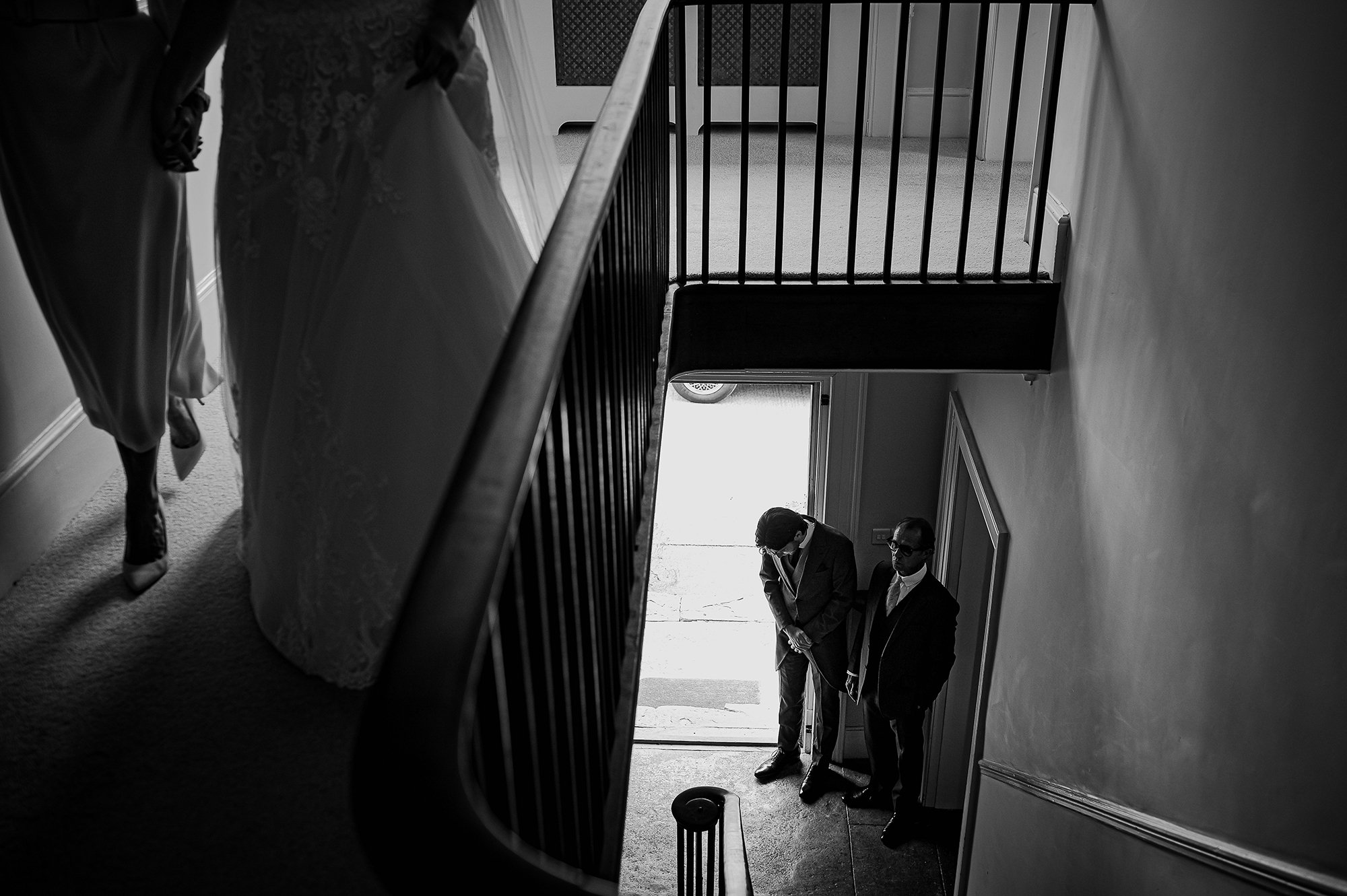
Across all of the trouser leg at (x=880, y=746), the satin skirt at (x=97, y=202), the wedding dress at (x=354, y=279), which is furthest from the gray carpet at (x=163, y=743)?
the trouser leg at (x=880, y=746)

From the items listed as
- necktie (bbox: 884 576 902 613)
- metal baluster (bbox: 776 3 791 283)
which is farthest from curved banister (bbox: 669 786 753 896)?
metal baluster (bbox: 776 3 791 283)

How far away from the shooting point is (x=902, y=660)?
5254mm

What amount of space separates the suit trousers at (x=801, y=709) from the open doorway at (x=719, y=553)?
541mm

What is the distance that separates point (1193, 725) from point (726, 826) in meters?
3.36

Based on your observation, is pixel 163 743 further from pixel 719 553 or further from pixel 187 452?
pixel 719 553

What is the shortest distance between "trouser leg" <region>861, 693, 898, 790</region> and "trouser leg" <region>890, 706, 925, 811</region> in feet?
0.17

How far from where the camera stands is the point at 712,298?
12.7 ft

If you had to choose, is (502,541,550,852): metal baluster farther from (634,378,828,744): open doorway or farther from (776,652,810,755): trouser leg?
(776,652,810,755): trouser leg

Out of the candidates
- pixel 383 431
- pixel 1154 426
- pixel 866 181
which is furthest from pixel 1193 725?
pixel 866 181

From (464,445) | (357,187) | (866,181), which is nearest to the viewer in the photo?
(464,445)

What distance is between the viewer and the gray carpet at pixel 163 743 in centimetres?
191

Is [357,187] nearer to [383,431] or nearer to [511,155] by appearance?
[383,431]

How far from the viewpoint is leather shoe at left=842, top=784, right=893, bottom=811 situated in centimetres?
644

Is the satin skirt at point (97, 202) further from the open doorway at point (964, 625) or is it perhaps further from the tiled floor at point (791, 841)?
the tiled floor at point (791, 841)
